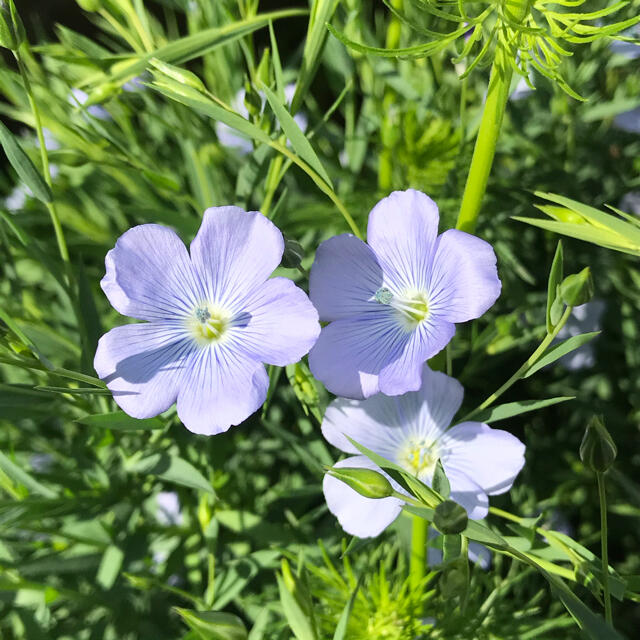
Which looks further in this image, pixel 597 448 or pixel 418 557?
pixel 418 557

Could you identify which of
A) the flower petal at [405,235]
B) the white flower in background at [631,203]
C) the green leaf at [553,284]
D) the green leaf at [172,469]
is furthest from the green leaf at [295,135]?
the white flower in background at [631,203]

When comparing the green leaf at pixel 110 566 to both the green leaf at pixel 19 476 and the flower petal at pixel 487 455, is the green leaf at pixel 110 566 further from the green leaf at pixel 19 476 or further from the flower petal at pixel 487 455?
the flower petal at pixel 487 455

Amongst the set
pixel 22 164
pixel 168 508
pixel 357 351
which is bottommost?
pixel 168 508

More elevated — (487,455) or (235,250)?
(235,250)

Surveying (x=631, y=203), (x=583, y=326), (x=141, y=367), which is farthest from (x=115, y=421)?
(x=631, y=203)

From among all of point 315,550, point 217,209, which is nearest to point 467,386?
point 315,550

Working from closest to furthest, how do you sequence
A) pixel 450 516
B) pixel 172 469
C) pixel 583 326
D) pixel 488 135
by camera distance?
pixel 450 516 → pixel 488 135 → pixel 172 469 → pixel 583 326

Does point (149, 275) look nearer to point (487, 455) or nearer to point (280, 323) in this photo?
point (280, 323)
